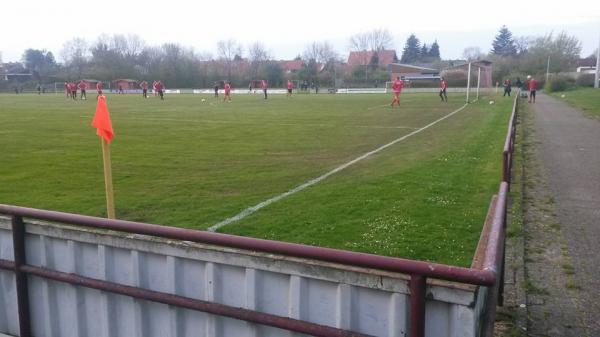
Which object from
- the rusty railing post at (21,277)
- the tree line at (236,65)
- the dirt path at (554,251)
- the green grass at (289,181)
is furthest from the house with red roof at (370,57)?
the rusty railing post at (21,277)

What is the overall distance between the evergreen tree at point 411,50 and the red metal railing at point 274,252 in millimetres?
145040

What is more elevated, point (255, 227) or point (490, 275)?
point (490, 275)

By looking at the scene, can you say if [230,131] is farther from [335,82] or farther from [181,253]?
[335,82]

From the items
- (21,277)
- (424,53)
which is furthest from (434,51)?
(21,277)

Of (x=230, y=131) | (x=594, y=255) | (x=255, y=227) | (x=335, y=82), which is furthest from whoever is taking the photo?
(x=335, y=82)

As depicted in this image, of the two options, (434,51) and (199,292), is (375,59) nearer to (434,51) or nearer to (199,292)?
(434,51)

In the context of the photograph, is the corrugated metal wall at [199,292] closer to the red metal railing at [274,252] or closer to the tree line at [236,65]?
the red metal railing at [274,252]

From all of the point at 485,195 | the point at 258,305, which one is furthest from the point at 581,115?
the point at 258,305

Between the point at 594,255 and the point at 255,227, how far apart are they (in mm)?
3725

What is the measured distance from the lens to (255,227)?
21.7ft

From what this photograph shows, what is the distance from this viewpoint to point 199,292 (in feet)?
11.2

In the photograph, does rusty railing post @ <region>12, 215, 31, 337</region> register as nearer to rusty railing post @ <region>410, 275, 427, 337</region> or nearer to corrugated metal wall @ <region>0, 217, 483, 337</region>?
corrugated metal wall @ <region>0, 217, 483, 337</region>

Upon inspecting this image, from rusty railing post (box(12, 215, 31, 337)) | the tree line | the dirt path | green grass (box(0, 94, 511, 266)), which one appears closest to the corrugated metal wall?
rusty railing post (box(12, 215, 31, 337))

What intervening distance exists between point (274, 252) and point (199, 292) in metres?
0.80
